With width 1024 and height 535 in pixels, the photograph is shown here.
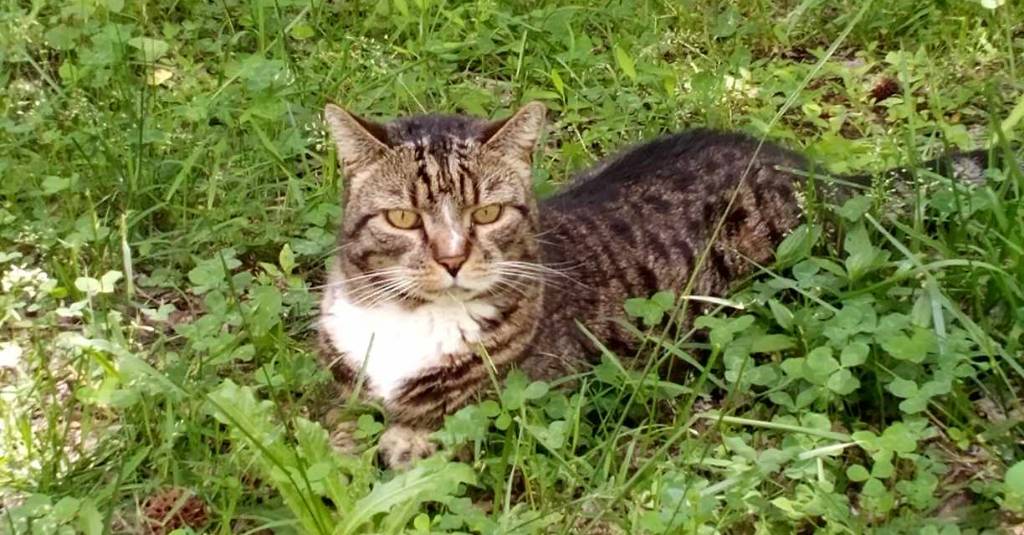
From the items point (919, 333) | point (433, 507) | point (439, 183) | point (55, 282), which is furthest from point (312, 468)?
point (919, 333)

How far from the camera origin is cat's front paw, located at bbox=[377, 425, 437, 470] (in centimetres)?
302

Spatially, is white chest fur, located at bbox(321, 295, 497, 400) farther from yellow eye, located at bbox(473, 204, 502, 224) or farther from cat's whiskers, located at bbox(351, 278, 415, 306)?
yellow eye, located at bbox(473, 204, 502, 224)

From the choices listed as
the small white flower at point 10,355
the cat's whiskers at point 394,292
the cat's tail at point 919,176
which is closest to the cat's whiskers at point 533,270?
the cat's whiskers at point 394,292

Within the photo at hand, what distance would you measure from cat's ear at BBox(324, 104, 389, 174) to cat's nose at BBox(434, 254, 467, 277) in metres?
0.35

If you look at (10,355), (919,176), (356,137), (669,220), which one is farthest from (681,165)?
(10,355)

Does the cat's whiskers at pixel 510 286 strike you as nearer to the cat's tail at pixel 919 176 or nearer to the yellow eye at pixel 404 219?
the yellow eye at pixel 404 219

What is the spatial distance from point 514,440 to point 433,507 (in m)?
0.25

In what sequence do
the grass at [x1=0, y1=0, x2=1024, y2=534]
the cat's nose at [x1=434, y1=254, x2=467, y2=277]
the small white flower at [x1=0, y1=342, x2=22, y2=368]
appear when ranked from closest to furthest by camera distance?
1. the grass at [x1=0, y1=0, x2=1024, y2=534]
2. the cat's nose at [x1=434, y1=254, x2=467, y2=277]
3. the small white flower at [x1=0, y1=342, x2=22, y2=368]

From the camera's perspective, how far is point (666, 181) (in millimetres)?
3705

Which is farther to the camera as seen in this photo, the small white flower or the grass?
the small white flower

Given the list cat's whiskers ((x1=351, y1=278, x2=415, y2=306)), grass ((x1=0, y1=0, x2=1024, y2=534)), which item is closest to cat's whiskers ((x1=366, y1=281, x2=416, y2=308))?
cat's whiskers ((x1=351, y1=278, x2=415, y2=306))

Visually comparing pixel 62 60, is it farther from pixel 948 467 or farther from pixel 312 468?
pixel 948 467

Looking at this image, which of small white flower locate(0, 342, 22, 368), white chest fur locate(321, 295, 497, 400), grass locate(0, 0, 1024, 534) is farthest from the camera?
small white flower locate(0, 342, 22, 368)

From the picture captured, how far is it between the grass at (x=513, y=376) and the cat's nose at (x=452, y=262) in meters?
0.32
